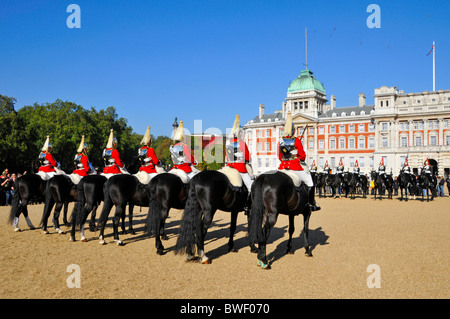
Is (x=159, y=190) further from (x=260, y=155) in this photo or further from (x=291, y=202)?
(x=260, y=155)

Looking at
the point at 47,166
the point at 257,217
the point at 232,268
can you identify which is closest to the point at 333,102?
the point at 47,166

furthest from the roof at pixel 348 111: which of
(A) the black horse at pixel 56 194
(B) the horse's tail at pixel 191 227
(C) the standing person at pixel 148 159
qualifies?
(B) the horse's tail at pixel 191 227

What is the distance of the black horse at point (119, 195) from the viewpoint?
978 centimetres

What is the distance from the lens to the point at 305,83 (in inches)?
3159

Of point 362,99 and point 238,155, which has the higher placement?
point 362,99

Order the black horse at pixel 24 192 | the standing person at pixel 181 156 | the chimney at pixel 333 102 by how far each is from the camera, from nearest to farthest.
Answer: the standing person at pixel 181 156 → the black horse at pixel 24 192 → the chimney at pixel 333 102

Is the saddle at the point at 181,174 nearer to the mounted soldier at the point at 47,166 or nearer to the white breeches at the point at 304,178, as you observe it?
the white breeches at the point at 304,178

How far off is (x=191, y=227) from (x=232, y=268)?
1.37 metres

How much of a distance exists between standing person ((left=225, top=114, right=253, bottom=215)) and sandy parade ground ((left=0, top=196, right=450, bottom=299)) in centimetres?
180

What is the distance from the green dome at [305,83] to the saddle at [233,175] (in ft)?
243

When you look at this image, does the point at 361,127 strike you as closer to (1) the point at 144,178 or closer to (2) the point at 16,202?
(1) the point at 144,178

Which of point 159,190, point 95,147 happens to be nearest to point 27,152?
point 95,147

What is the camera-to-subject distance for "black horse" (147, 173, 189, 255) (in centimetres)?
910

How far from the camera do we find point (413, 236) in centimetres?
1098
